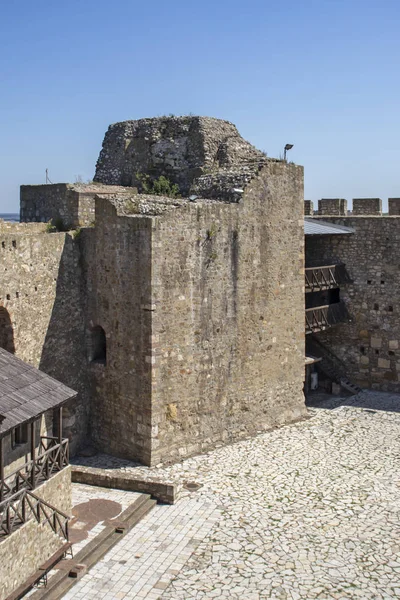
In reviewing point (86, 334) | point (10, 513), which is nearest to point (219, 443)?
point (86, 334)

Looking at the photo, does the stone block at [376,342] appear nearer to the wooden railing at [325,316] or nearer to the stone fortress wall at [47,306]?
the wooden railing at [325,316]

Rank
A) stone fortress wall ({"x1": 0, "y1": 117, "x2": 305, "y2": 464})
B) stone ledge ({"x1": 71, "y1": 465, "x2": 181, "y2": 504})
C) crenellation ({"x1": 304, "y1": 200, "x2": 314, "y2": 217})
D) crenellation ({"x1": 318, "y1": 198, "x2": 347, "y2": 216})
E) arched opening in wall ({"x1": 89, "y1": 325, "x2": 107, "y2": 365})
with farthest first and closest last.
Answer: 1. crenellation ({"x1": 304, "y1": 200, "x2": 314, "y2": 217})
2. crenellation ({"x1": 318, "y1": 198, "x2": 347, "y2": 216})
3. arched opening in wall ({"x1": 89, "y1": 325, "x2": 107, "y2": 365})
4. stone fortress wall ({"x1": 0, "y1": 117, "x2": 305, "y2": 464})
5. stone ledge ({"x1": 71, "y1": 465, "x2": 181, "y2": 504})

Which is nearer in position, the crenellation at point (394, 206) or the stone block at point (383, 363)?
the stone block at point (383, 363)

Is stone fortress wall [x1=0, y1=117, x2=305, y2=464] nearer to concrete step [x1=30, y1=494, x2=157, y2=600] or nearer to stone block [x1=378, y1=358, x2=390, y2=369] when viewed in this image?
concrete step [x1=30, y1=494, x2=157, y2=600]

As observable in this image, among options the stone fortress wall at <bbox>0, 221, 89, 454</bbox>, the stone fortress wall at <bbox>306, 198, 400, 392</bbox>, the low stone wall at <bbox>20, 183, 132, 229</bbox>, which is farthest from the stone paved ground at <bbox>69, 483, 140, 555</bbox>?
the stone fortress wall at <bbox>306, 198, 400, 392</bbox>

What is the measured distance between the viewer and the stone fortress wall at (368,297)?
21.1 metres

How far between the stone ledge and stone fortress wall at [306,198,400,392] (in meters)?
9.66

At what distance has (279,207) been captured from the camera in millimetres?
17500

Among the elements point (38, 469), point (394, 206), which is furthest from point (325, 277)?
point (38, 469)

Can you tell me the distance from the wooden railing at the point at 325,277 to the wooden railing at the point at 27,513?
10764mm

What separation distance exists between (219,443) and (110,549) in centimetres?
505

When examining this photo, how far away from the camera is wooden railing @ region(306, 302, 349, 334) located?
2038 centimetres

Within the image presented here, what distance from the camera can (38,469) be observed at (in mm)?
11180

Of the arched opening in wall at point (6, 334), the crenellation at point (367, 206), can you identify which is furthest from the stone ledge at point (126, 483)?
the crenellation at point (367, 206)
